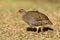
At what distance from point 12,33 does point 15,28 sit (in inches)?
28.4

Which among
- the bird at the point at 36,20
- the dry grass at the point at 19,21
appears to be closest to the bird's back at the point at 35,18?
the bird at the point at 36,20

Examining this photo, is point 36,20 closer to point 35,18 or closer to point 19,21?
point 35,18

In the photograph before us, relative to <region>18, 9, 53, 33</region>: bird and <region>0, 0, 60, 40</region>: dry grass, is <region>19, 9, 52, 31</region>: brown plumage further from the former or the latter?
<region>0, 0, 60, 40</region>: dry grass

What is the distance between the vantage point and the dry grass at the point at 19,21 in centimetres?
1077

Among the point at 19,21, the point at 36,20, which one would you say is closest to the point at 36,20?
the point at 36,20

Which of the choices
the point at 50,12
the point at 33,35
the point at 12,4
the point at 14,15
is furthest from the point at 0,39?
the point at 12,4

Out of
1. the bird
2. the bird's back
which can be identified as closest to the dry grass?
the bird

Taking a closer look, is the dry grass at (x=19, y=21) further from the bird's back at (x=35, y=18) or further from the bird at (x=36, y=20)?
the bird's back at (x=35, y=18)

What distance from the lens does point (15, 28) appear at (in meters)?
11.8

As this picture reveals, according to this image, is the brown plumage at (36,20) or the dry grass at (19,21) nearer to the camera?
the brown plumage at (36,20)

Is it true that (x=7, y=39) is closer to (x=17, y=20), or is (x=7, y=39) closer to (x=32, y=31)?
(x=32, y=31)

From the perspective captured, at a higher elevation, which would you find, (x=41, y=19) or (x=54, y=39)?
(x=41, y=19)

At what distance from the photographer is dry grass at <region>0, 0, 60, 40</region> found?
1077cm

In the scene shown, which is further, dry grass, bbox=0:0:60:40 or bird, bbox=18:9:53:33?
dry grass, bbox=0:0:60:40
